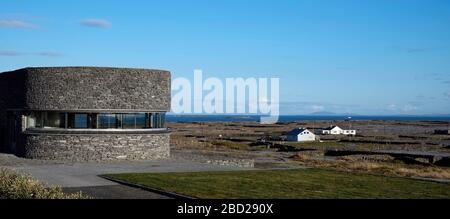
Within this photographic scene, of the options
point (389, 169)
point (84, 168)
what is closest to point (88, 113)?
point (84, 168)

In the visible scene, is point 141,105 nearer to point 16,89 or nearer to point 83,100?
point 83,100

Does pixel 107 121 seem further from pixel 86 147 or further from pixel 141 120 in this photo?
pixel 141 120

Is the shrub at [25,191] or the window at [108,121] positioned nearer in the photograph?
the shrub at [25,191]

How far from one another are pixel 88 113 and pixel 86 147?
1810mm

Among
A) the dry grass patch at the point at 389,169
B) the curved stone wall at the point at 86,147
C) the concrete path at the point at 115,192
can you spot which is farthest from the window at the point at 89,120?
the dry grass patch at the point at 389,169

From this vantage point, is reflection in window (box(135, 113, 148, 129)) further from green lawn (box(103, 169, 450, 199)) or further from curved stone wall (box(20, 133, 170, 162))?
green lawn (box(103, 169, 450, 199))

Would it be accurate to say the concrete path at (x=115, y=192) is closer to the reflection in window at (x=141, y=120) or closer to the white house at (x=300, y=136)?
the reflection in window at (x=141, y=120)

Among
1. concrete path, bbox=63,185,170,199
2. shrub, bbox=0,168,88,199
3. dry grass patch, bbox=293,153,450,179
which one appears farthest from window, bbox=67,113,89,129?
dry grass patch, bbox=293,153,450,179

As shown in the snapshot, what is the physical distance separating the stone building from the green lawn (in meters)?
7.46

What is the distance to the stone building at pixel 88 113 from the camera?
1216 inches

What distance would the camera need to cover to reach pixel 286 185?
70.2ft
